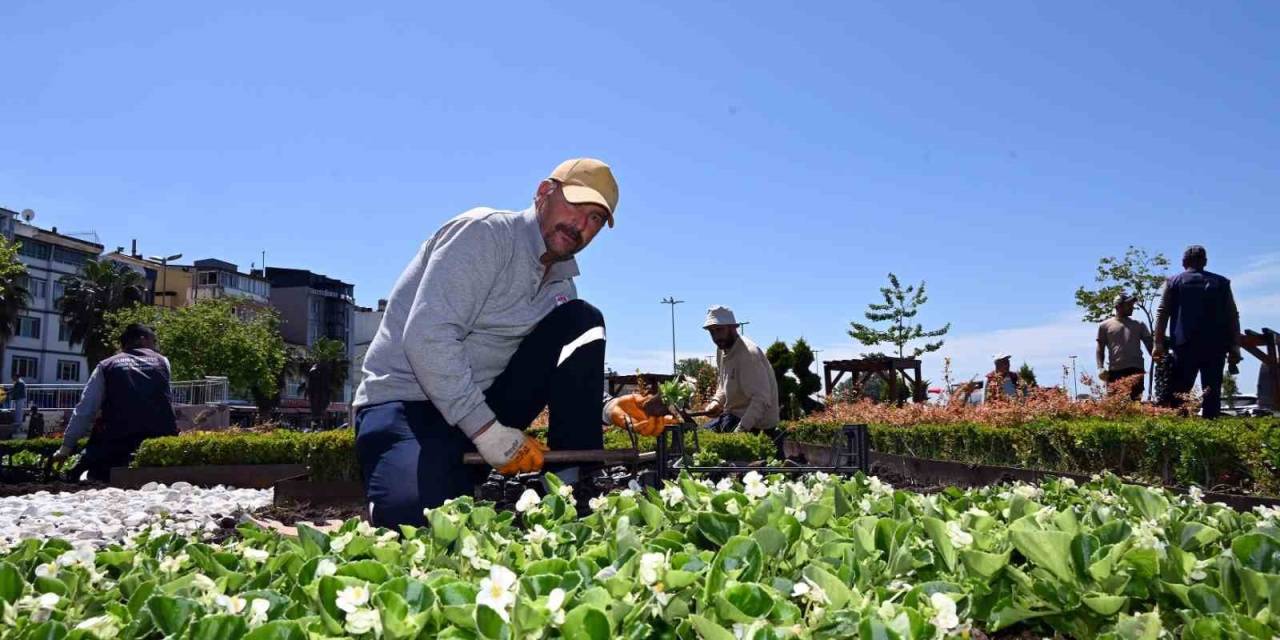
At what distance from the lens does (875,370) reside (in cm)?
1994

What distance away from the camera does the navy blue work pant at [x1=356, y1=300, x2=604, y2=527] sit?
11.6 ft

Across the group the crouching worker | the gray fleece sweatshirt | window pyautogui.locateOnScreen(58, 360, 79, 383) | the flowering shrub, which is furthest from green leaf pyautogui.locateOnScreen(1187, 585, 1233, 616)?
window pyautogui.locateOnScreen(58, 360, 79, 383)

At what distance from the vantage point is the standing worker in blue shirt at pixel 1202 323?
9.07 metres

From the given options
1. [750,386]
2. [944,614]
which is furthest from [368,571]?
[750,386]

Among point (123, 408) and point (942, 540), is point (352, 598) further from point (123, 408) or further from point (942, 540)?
point (123, 408)

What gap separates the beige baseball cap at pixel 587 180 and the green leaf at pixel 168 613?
2.57 meters

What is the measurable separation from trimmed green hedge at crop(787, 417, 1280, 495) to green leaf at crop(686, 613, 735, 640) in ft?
10.5

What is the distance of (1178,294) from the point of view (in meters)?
9.25

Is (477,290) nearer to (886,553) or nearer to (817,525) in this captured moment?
(817,525)

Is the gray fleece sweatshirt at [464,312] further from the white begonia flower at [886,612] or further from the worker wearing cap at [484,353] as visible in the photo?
the white begonia flower at [886,612]

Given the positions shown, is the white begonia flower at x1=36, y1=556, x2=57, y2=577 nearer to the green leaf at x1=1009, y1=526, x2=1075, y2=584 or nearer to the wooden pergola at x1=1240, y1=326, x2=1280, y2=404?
the green leaf at x1=1009, y1=526, x2=1075, y2=584

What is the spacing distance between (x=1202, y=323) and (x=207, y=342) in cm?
5471

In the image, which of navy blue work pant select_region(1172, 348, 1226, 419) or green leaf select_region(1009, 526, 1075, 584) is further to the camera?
navy blue work pant select_region(1172, 348, 1226, 419)

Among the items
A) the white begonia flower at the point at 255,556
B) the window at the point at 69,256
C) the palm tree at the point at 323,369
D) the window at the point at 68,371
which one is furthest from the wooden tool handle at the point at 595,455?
the palm tree at the point at 323,369
